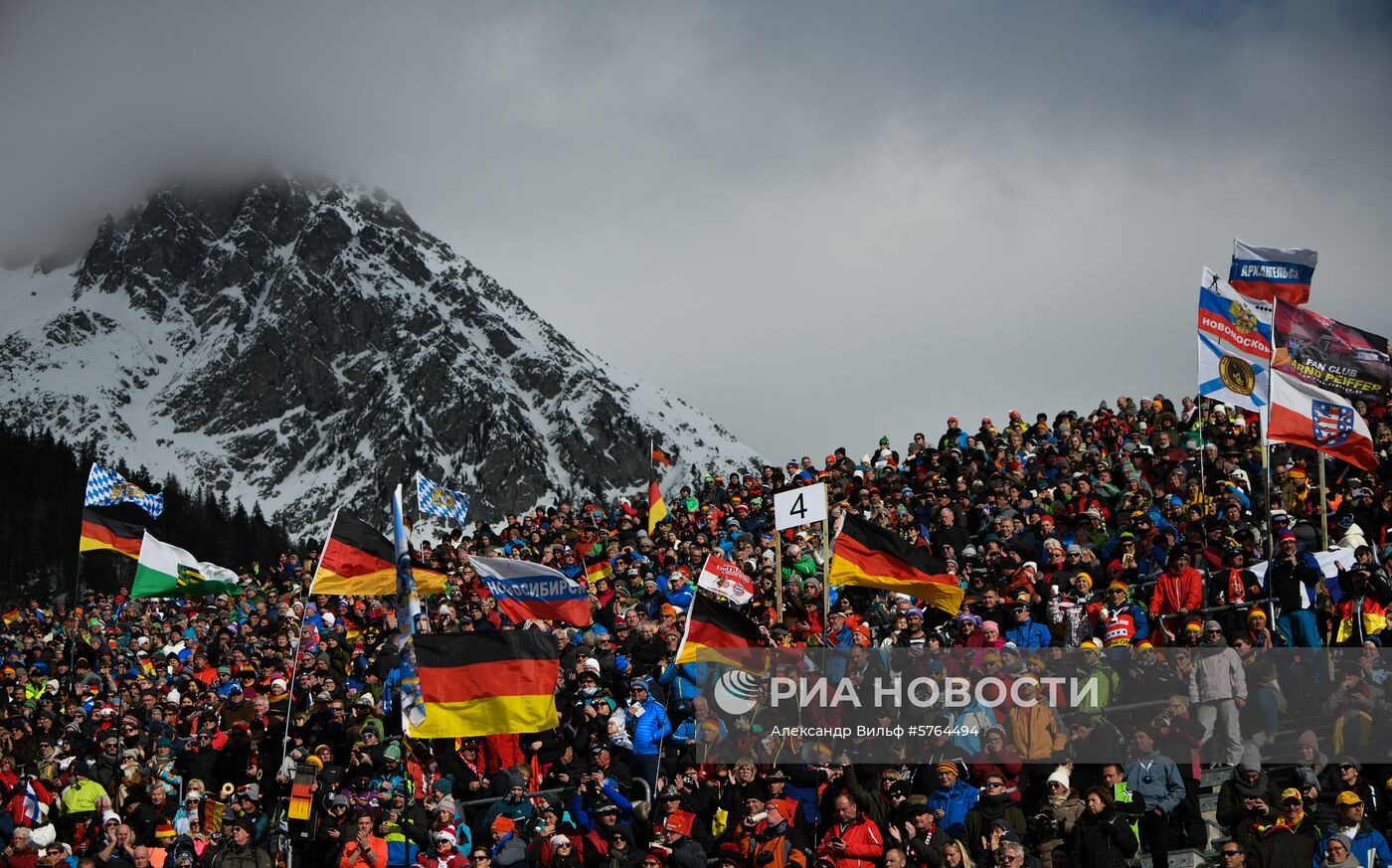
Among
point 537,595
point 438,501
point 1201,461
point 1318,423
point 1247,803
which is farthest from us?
point 438,501

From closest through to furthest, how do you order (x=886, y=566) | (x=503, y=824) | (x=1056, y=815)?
(x=1056, y=815) < (x=503, y=824) < (x=886, y=566)

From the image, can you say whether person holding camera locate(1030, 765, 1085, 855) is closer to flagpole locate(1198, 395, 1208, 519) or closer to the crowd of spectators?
the crowd of spectators

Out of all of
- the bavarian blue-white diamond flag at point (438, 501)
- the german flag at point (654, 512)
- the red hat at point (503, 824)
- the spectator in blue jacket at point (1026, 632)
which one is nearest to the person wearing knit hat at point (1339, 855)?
the spectator in blue jacket at point (1026, 632)

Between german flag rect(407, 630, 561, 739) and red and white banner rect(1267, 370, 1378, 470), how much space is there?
380 inches

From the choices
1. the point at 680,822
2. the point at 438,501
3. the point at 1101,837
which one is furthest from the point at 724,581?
the point at 1101,837

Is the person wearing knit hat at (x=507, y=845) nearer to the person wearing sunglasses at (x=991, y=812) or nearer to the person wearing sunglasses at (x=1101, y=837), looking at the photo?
the person wearing sunglasses at (x=991, y=812)

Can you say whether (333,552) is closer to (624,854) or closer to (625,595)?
(625,595)

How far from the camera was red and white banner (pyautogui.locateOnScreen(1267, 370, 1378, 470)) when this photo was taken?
21.1m

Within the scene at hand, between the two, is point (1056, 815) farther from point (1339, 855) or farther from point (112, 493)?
point (112, 493)

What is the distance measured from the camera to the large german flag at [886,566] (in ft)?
71.1

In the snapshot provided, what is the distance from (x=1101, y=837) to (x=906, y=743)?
9.87ft

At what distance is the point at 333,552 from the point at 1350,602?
1277 cm

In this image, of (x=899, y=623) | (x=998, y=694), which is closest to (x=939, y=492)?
(x=899, y=623)

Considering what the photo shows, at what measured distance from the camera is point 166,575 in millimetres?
28656
